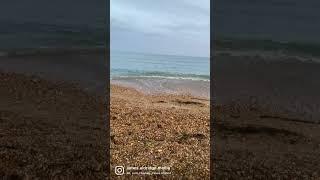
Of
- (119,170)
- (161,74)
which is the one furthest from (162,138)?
(161,74)

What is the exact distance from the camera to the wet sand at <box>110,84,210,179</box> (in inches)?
263

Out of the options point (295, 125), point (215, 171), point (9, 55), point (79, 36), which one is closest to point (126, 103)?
point (79, 36)

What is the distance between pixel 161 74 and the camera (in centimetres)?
2094

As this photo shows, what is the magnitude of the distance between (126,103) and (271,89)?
3.60m

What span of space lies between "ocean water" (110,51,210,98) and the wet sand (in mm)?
4944

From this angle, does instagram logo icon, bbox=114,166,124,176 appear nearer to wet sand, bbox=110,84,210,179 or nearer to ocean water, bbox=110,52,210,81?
wet sand, bbox=110,84,210,179

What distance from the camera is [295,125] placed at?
32.5 feet

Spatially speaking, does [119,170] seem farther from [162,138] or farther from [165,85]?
[165,85]

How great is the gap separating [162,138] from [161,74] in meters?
13.1

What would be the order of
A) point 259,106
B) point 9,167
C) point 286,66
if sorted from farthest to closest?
point 286,66, point 259,106, point 9,167

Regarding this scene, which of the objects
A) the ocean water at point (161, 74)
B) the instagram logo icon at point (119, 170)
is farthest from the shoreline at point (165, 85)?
the instagram logo icon at point (119, 170)

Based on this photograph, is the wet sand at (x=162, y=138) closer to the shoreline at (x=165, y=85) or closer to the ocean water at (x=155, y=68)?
the shoreline at (x=165, y=85)

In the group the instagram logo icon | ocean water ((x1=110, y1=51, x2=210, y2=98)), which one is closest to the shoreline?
ocean water ((x1=110, y1=51, x2=210, y2=98))

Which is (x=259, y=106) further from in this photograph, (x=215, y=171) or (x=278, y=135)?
(x=215, y=171)
